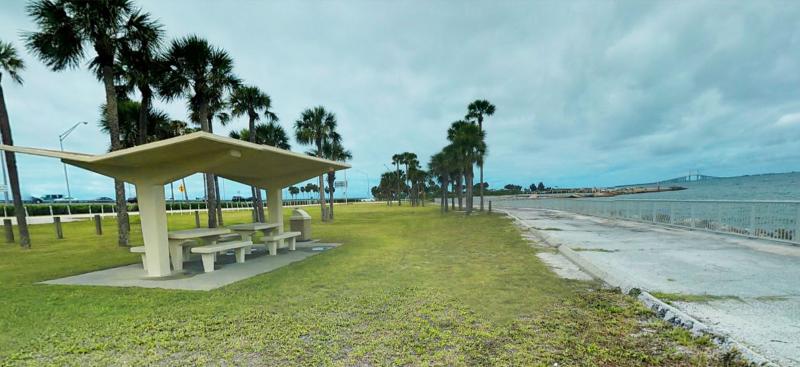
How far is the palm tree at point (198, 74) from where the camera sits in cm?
1365

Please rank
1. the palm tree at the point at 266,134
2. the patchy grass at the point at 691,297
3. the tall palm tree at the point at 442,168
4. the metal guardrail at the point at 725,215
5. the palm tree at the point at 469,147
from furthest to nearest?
1. the tall palm tree at the point at 442,168
2. the palm tree at the point at 469,147
3. the palm tree at the point at 266,134
4. the metal guardrail at the point at 725,215
5. the patchy grass at the point at 691,297

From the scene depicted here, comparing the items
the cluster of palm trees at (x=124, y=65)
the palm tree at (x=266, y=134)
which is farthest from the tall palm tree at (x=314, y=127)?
the cluster of palm trees at (x=124, y=65)

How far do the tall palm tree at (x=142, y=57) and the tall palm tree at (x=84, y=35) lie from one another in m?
0.24

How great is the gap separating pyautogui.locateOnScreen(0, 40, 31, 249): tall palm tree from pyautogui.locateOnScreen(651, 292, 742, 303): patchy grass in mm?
17880

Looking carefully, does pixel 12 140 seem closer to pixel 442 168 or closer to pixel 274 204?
pixel 274 204

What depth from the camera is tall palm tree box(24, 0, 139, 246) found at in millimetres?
10758

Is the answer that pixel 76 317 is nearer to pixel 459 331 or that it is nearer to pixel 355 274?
pixel 355 274

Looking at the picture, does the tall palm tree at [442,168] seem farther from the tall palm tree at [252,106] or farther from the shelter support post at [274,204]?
the shelter support post at [274,204]

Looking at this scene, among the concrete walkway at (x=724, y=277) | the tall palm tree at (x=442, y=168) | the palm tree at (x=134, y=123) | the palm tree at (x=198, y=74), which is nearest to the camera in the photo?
the concrete walkway at (x=724, y=277)

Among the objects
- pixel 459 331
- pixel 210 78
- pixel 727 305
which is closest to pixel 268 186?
pixel 210 78

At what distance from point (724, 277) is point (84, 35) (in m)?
16.9

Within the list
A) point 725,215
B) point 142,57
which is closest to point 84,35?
point 142,57

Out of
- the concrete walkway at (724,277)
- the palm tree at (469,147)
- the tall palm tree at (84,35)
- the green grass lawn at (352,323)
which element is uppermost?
the tall palm tree at (84,35)

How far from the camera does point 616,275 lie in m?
5.88
